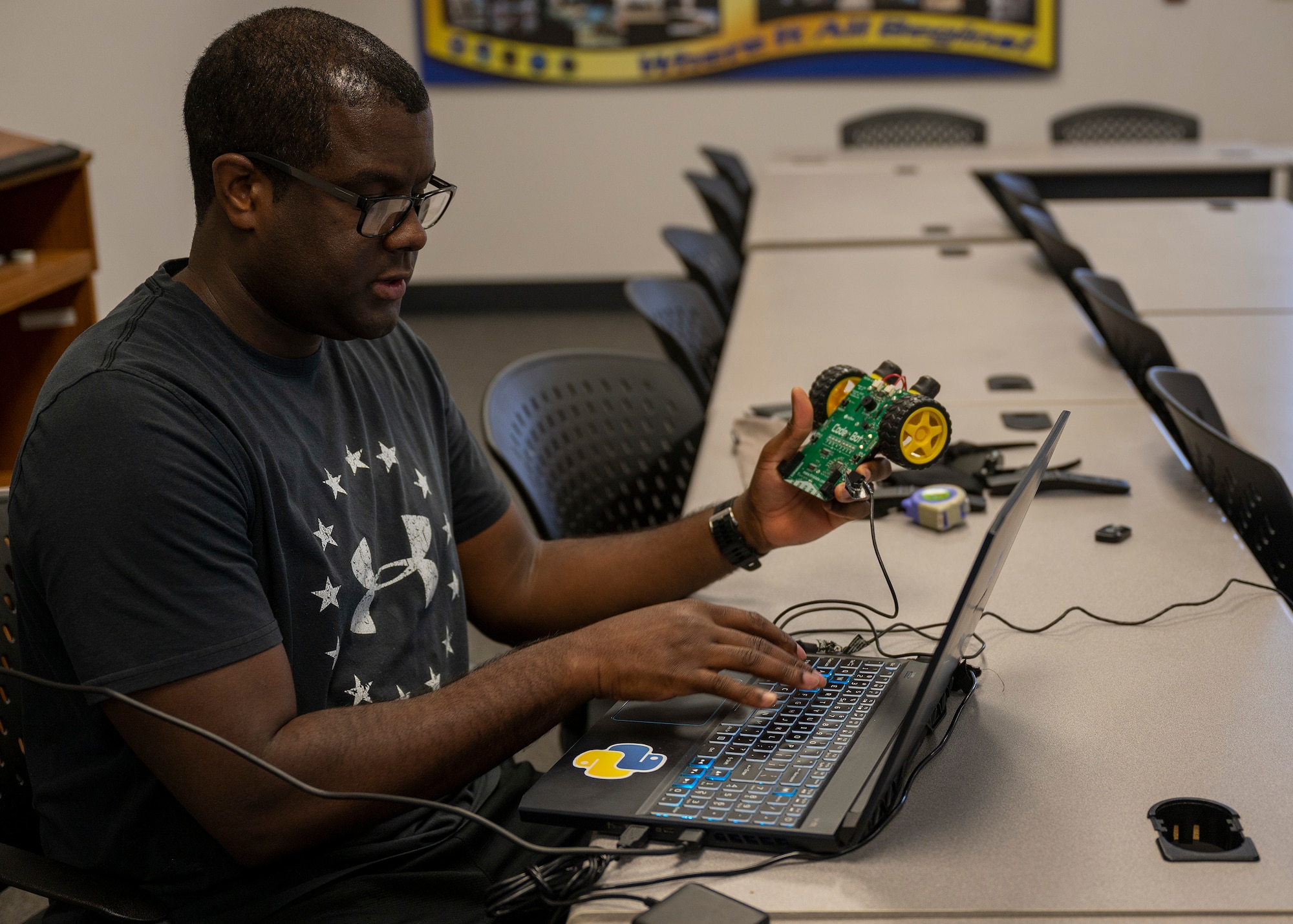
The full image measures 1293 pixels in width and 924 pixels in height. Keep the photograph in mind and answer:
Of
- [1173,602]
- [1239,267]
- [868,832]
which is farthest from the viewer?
[1239,267]

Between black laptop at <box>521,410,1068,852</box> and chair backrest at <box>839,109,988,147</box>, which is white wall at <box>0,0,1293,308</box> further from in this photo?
black laptop at <box>521,410,1068,852</box>

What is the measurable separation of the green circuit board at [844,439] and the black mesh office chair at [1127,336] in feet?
2.47

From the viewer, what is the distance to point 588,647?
112cm

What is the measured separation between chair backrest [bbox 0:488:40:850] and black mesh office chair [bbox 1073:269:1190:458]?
1512mm

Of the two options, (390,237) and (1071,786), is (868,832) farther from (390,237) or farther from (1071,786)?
(390,237)

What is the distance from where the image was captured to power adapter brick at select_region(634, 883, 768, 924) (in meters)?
0.83

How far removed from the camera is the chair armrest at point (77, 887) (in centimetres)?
101

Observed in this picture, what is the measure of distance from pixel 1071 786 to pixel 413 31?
18.9 feet

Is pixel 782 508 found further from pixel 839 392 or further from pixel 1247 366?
pixel 1247 366

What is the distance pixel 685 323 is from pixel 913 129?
10.6 ft

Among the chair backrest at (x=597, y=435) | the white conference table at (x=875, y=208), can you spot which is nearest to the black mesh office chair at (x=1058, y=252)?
the white conference table at (x=875, y=208)

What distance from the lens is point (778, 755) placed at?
1001mm

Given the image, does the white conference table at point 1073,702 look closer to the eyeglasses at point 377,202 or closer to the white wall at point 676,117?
the eyeglasses at point 377,202

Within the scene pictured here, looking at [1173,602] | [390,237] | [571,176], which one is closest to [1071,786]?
[1173,602]
